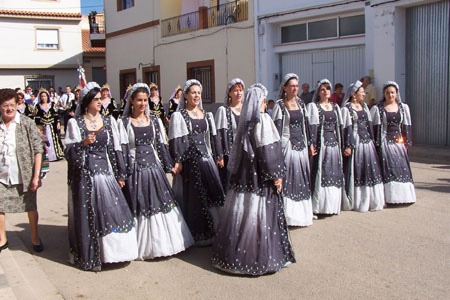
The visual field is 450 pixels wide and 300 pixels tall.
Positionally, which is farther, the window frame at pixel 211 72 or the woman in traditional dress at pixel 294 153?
the window frame at pixel 211 72

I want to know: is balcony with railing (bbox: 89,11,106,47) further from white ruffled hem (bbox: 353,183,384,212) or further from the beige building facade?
white ruffled hem (bbox: 353,183,384,212)

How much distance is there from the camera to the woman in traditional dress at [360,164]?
7477 mm

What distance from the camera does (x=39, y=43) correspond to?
33.4m

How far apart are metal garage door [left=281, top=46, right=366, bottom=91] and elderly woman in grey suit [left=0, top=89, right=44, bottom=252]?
32.9 feet

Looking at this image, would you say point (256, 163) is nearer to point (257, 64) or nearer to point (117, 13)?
point (257, 64)

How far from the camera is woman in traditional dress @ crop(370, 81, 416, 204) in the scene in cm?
762

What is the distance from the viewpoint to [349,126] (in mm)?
7441

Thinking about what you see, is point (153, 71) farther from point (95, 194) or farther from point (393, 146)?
point (95, 194)

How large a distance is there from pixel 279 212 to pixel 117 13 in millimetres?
21516

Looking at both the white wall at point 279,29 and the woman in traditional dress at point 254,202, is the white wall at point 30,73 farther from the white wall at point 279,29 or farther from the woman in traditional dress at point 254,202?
the woman in traditional dress at point 254,202

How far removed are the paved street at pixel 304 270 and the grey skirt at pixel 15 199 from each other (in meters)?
0.52

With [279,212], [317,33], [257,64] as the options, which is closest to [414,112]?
[317,33]

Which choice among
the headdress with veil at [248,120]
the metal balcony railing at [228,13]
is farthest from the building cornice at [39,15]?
the headdress with veil at [248,120]

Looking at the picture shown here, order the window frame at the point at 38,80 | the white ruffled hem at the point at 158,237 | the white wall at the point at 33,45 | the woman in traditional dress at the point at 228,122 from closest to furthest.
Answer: the white ruffled hem at the point at 158,237
the woman in traditional dress at the point at 228,122
the white wall at the point at 33,45
the window frame at the point at 38,80
